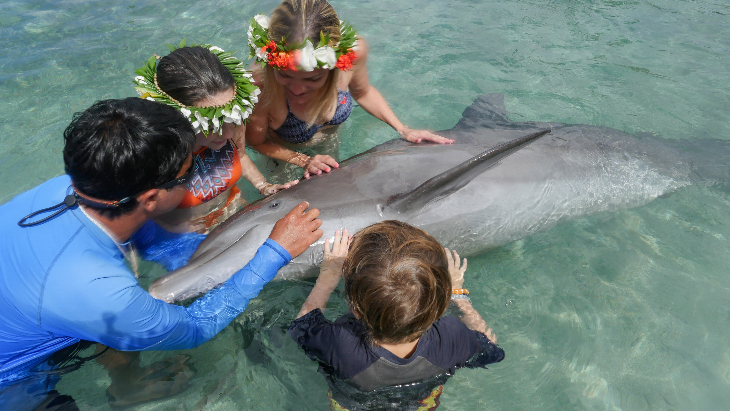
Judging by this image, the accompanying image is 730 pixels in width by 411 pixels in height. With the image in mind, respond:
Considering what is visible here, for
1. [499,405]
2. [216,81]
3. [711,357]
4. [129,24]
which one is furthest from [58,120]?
[711,357]

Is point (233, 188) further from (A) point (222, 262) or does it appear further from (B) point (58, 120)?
(B) point (58, 120)

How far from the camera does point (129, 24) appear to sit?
893cm

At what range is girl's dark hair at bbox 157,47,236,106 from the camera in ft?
12.3

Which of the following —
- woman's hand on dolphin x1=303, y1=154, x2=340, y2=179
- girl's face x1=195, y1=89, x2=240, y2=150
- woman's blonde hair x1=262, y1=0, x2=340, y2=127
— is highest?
woman's blonde hair x1=262, y1=0, x2=340, y2=127

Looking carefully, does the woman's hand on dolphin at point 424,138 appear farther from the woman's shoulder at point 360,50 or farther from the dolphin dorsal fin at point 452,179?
the woman's shoulder at point 360,50

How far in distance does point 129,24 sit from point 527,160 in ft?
25.3

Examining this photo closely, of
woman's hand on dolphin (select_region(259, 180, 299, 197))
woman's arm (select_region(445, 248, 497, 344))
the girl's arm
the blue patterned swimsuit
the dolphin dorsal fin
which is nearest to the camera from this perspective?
the girl's arm

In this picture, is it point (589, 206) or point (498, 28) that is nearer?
point (589, 206)

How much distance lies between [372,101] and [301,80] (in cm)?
155

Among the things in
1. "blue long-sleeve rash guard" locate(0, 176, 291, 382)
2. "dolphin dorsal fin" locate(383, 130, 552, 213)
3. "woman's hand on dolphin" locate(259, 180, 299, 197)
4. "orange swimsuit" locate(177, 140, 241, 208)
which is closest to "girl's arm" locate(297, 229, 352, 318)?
"dolphin dorsal fin" locate(383, 130, 552, 213)

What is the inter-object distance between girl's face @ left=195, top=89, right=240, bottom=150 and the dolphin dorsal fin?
5.06 ft

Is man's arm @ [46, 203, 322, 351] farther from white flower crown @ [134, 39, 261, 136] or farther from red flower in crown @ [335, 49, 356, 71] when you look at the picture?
red flower in crown @ [335, 49, 356, 71]

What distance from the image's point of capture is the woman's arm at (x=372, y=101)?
17.1 ft

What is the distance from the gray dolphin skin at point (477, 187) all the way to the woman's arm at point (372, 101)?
0.12 m
